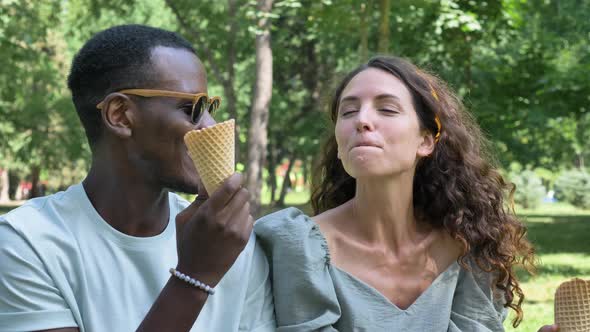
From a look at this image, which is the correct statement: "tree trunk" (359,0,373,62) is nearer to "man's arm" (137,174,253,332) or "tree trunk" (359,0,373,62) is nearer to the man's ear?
the man's ear

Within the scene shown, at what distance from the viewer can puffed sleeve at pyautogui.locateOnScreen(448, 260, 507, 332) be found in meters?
3.08

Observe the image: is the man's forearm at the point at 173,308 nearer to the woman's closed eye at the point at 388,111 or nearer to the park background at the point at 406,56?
the woman's closed eye at the point at 388,111

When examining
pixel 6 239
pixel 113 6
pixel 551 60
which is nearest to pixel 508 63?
pixel 551 60

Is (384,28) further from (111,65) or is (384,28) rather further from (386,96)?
(111,65)

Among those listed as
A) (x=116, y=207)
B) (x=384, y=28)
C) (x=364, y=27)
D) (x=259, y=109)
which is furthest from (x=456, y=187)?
(x=259, y=109)

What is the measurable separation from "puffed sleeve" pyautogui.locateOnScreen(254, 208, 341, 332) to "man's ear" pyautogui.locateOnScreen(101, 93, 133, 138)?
0.77 meters

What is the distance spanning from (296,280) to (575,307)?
3.03ft

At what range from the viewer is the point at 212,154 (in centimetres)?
207

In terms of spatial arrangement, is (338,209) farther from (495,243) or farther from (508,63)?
(508,63)

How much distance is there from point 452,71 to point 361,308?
1194 cm

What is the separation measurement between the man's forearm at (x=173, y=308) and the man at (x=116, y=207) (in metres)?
0.12

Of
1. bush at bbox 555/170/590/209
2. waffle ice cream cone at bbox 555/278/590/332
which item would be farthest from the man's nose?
bush at bbox 555/170/590/209

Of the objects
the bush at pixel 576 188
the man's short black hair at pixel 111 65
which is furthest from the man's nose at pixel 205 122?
Answer: the bush at pixel 576 188

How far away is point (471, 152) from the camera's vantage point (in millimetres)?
3521
